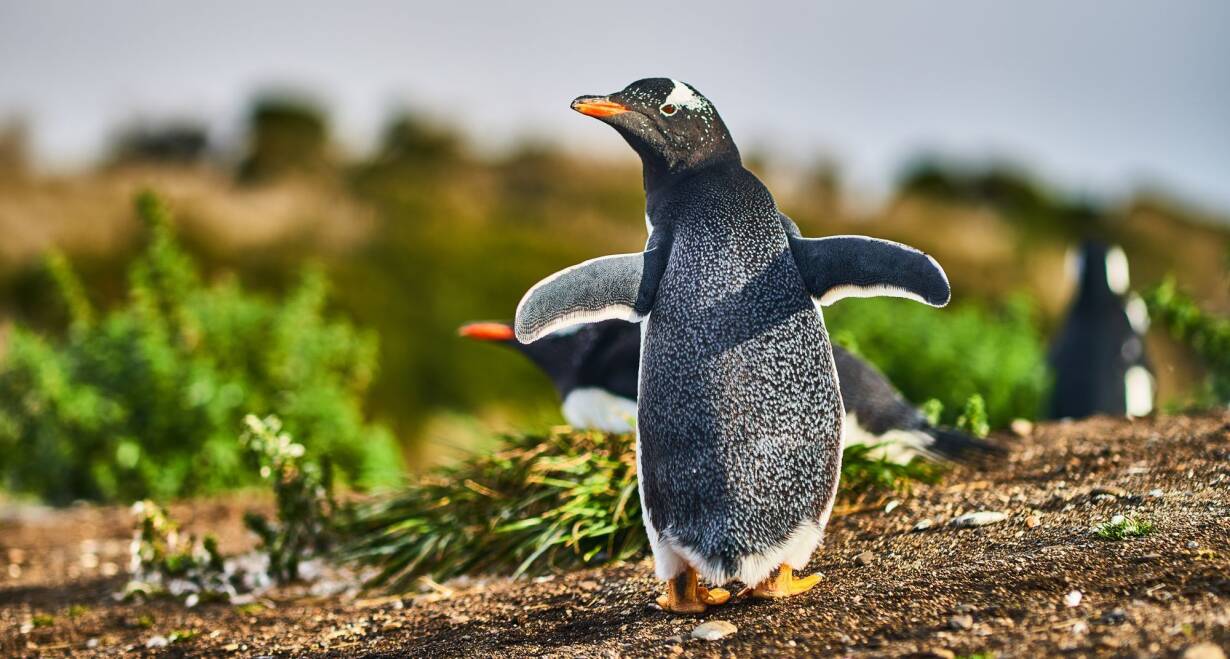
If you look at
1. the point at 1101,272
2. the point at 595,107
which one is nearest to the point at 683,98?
the point at 595,107

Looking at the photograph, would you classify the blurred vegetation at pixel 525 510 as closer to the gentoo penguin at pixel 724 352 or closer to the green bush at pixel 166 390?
the gentoo penguin at pixel 724 352

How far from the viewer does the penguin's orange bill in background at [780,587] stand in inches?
116

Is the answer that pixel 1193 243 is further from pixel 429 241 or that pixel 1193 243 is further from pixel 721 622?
pixel 721 622

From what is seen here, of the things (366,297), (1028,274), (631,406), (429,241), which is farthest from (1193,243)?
(631,406)

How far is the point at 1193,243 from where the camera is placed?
2295 centimetres

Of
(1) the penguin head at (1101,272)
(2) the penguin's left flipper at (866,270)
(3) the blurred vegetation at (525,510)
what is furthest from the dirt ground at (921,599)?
(1) the penguin head at (1101,272)

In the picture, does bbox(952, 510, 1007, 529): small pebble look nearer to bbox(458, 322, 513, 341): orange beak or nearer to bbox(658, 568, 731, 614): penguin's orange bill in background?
bbox(658, 568, 731, 614): penguin's orange bill in background

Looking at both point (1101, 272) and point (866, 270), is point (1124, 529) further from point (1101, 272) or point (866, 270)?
point (1101, 272)

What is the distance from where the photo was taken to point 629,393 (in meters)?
4.28

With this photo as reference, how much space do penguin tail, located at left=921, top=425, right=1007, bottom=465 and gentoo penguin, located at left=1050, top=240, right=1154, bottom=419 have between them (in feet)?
7.80

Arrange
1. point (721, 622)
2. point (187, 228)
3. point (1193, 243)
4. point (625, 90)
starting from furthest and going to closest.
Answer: point (1193, 243) < point (187, 228) < point (625, 90) < point (721, 622)

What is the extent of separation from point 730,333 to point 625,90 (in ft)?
2.26

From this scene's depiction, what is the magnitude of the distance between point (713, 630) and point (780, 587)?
0.88 ft

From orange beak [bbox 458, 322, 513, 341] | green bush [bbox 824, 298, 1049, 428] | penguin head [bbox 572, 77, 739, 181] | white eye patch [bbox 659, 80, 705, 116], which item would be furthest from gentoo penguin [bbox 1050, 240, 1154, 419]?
white eye patch [bbox 659, 80, 705, 116]
